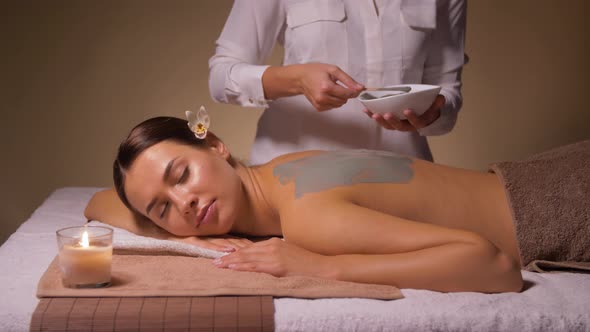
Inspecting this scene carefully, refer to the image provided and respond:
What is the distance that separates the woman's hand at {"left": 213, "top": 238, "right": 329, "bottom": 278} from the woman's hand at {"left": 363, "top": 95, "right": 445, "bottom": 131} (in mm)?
466

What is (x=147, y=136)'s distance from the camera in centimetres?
205

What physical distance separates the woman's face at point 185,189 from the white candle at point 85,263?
339mm

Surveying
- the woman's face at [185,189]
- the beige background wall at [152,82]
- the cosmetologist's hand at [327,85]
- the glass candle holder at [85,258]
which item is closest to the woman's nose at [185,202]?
the woman's face at [185,189]

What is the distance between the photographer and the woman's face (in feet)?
6.39

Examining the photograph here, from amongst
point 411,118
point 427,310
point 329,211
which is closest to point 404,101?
point 411,118

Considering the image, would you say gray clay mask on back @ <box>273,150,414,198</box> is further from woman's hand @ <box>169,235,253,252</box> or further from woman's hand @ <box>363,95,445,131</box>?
woman's hand @ <box>169,235,253,252</box>

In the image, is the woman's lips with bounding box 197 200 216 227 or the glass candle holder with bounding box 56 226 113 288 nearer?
the glass candle holder with bounding box 56 226 113 288

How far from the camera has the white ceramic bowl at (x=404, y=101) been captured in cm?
199

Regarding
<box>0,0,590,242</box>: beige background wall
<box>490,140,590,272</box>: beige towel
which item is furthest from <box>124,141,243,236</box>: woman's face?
<box>0,0,590,242</box>: beige background wall

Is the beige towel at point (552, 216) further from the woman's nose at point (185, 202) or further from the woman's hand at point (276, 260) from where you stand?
the woman's nose at point (185, 202)

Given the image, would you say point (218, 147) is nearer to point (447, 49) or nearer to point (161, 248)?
point (161, 248)

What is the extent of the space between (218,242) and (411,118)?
612 millimetres

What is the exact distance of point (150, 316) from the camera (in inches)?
60.6

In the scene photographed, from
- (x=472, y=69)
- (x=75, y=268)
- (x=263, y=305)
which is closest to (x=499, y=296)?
(x=263, y=305)
